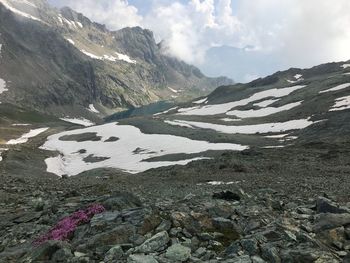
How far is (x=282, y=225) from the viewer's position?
14812 mm

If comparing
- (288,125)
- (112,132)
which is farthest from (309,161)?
(112,132)

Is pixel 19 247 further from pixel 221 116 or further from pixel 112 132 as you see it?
pixel 221 116

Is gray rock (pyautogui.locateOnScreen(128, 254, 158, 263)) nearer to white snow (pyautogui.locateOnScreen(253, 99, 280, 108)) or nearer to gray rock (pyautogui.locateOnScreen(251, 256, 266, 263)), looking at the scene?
gray rock (pyautogui.locateOnScreen(251, 256, 266, 263))

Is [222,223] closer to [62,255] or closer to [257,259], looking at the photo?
[257,259]

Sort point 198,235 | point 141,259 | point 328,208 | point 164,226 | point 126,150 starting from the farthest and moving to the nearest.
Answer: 1. point 126,150
2. point 328,208
3. point 164,226
4. point 198,235
5. point 141,259

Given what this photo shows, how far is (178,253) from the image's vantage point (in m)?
13.3

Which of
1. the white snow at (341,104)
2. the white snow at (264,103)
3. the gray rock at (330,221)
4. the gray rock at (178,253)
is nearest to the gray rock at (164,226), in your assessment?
the gray rock at (178,253)

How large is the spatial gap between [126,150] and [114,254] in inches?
3587

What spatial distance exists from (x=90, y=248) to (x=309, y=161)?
4860 centimetres

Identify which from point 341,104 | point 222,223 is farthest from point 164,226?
point 341,104

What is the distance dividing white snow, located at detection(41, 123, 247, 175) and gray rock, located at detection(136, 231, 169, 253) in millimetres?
61611

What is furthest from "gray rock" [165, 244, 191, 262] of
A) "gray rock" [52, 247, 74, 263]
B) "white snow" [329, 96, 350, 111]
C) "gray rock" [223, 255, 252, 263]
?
"white snow" [329, 96, 350, 111]

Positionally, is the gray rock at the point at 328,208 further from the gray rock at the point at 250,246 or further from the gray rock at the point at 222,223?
the gray rock at the point at 250,246

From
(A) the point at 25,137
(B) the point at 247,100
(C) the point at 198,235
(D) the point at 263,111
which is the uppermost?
(C) the point at 198,235
